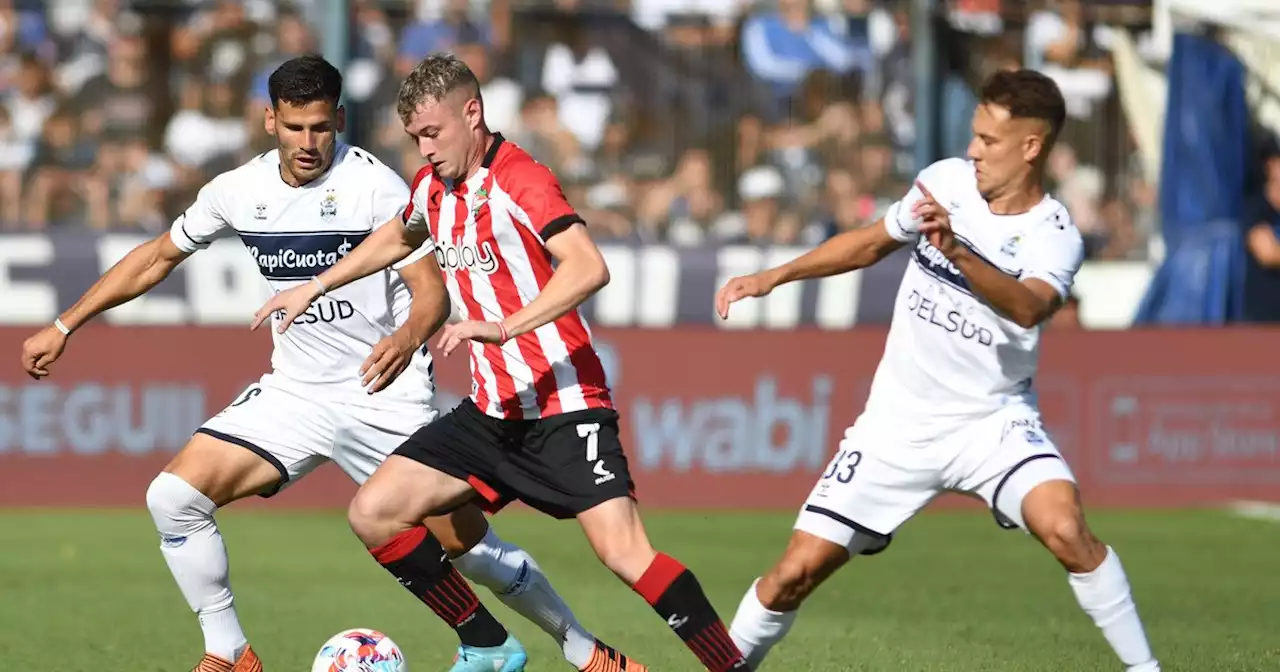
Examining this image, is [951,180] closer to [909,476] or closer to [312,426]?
[909,476]

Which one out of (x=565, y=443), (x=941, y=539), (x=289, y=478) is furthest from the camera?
(x=941, y=539)

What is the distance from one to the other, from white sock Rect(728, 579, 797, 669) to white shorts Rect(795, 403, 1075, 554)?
1.08 feet

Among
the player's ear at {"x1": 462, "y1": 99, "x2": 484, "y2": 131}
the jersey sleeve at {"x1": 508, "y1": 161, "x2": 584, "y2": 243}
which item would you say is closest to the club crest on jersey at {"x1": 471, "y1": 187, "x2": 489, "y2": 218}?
the jersey sleeve at {"x1": 508, "y1": 161, "x2": 584, "y2": 243}

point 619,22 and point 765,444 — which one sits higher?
A: point 619,22

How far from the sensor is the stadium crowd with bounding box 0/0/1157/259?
1627 cm

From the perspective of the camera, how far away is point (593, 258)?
6125mm

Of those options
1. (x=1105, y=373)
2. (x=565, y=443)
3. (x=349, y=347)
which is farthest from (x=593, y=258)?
(x=1105, y=373)

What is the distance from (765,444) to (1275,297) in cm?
538

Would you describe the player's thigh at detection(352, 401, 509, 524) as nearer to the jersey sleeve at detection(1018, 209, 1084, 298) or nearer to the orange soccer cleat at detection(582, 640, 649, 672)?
the orange soccer cleat at detection(582, 640, 649, 672)

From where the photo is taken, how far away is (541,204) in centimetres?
629

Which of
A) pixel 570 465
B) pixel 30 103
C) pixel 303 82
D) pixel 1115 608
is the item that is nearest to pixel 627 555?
pixel 570 465

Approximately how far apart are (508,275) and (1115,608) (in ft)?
8.01

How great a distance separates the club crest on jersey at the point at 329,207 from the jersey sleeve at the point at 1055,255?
2670 millimetres

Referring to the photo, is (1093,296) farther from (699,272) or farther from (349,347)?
(349,347)
